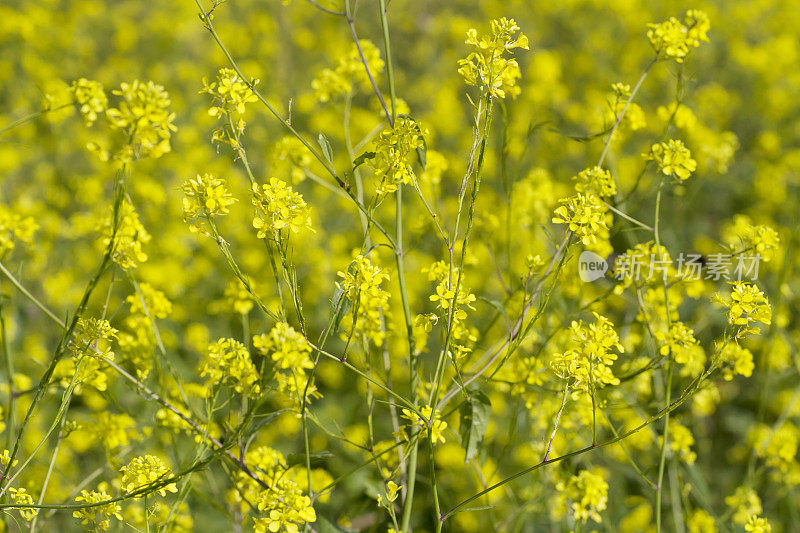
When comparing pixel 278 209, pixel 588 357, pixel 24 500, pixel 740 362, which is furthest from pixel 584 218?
pixel 24 500

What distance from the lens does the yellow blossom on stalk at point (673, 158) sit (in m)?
1.80

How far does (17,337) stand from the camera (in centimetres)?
374

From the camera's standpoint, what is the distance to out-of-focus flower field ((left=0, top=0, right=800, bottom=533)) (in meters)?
1.47

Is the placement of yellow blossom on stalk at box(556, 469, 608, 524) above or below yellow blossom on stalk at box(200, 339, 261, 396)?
below

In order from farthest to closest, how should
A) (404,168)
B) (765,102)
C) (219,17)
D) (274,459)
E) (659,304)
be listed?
1. (219,17)
2. (765,102)
3. (659,304)
4. (274,459)
5. (404,168)

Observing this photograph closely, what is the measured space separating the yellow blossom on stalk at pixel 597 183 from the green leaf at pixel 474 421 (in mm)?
596

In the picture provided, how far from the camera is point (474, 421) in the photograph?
5.22 ft

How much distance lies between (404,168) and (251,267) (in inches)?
125

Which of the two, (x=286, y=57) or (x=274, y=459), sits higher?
(x=286, y=57)

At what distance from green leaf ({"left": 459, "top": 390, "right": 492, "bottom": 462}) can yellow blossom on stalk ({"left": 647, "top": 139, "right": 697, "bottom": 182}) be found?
2.58 feet

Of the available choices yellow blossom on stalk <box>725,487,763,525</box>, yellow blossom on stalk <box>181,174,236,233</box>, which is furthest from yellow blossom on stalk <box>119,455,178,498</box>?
yellow blossom on stalk <box>725,487,763,525</box>

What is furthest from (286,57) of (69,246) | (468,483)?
(468,483)

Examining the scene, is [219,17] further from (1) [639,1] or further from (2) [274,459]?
(2) [274,459]

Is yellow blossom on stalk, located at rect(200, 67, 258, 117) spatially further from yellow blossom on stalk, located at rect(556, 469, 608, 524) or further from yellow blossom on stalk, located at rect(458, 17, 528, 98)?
yellow blossom on stalk, located at rect(556, 469, 608, 524)
